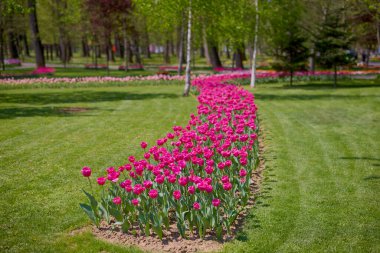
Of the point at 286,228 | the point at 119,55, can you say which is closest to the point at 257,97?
the point at 286,228

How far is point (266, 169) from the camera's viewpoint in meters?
9.05

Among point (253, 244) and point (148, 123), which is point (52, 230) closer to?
point (253, 244)

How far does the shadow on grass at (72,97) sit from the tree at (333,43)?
11.3 m

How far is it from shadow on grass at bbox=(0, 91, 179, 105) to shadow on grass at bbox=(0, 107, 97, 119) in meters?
2.23

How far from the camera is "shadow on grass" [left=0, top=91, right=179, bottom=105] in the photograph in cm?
1991

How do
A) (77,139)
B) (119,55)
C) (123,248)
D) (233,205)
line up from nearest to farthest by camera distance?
1. (123,248)
2. (233,205)
3. (77,139)
4. (119,55)

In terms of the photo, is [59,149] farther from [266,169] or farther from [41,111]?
[41,111]

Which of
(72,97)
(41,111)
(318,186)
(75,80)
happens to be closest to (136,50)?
(75,80)

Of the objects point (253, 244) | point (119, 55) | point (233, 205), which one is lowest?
point (253, 244)

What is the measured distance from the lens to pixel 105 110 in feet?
56.0

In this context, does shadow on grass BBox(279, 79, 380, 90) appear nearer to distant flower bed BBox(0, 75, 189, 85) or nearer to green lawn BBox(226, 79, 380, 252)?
distant flower bed BBox(0, 75, 189, 85)

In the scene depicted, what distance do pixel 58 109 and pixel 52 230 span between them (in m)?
12.0

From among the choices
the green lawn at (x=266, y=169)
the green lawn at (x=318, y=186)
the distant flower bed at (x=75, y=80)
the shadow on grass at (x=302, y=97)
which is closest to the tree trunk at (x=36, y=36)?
the distant flower bed at (x=75, y=80)

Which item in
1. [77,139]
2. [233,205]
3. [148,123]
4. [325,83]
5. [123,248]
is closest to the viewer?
[123,248]
